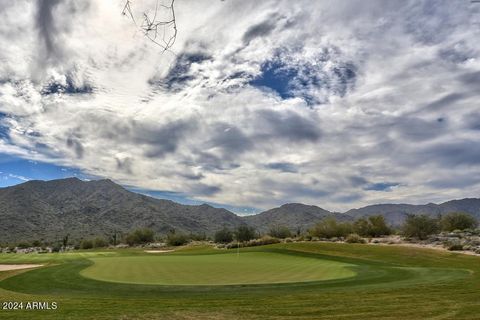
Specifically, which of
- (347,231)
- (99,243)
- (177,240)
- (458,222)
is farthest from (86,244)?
(458,222)

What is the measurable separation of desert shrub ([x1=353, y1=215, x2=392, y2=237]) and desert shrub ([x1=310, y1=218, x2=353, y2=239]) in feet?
7.06

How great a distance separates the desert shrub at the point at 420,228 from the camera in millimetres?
71375

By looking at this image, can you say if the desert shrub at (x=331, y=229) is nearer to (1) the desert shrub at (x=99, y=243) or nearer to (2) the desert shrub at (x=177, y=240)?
(2) the desert shrub at (x=177, y=240)

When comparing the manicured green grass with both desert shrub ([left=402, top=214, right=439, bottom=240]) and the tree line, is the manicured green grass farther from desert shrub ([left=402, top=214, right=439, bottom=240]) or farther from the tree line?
the tree line

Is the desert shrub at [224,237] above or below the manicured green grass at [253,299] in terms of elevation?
above

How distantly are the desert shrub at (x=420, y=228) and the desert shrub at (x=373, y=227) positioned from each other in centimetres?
1428

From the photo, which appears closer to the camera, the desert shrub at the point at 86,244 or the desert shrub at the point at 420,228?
the desert shrub at the point at 420,228

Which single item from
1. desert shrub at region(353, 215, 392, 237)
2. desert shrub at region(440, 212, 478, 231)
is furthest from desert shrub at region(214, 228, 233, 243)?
desert shrub at region(440, 212, 478, 231)

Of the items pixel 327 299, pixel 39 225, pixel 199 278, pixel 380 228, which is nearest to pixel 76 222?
pixel 39 225

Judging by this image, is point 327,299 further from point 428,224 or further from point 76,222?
point 76,222

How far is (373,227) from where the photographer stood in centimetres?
8919

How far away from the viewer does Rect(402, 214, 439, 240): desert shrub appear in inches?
2810

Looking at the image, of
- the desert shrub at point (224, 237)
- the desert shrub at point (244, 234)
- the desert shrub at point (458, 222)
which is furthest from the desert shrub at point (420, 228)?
the desert shrub at point (224, 237)

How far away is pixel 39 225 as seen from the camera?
17362 cm
